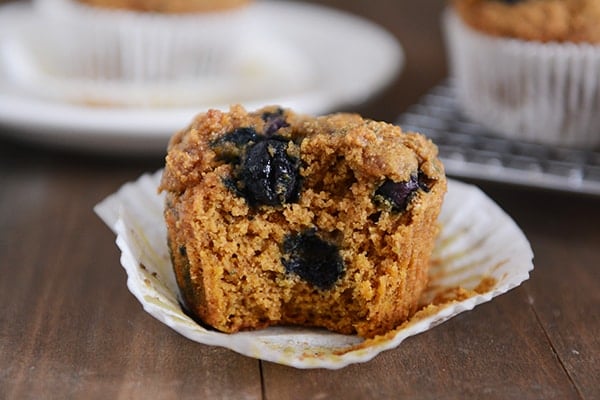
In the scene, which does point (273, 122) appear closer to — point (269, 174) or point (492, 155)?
point (269, 174)

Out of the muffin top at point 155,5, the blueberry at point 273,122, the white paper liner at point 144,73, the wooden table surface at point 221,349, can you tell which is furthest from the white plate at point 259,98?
the blueberry at point 273,122

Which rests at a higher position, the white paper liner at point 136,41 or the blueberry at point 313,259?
the blueberry at point 313,259

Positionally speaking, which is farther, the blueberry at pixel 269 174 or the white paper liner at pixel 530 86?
the white paper liner at pixel 530 86

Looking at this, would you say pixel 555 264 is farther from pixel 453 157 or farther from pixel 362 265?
pixel 362 265

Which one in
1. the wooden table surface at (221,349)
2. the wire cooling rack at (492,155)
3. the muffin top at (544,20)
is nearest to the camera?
the wooden table surface at (221,349)

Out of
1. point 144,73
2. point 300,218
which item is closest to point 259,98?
point 144,73

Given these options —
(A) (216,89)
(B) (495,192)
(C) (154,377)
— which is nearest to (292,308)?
(C) (154,377)

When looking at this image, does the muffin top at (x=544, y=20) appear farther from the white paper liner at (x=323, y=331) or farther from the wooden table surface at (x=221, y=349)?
the white paper liner at (x=323, y=331)
